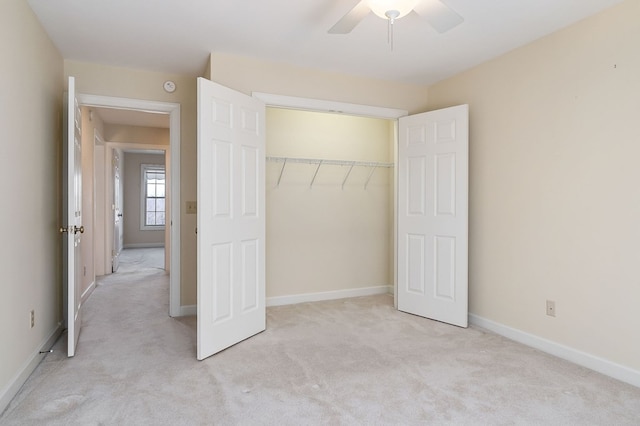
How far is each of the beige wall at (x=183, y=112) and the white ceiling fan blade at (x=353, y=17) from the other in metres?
2.10

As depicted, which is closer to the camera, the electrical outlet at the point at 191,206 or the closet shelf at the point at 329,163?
the electrical outlet at the point at 191,206

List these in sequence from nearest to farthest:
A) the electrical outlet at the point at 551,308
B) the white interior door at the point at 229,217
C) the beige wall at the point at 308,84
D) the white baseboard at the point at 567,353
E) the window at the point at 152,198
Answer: the white baseboard at the point at 567,353, the white interior door at the point at 229,217, the electrical outlet at the point at 551,308, the beige wall at the point at 308,84, the window at the point at 152,198

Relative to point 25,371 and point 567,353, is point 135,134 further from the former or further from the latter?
point 567,353

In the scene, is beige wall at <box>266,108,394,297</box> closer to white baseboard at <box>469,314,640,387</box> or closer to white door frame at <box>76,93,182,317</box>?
white door frame at <box>76,93,182,317</box>

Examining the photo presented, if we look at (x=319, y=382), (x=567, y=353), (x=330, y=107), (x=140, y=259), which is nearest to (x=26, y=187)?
(x=319, y=382)

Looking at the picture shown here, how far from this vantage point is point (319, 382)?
7.79ft

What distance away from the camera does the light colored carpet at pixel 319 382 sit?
78.6 inches

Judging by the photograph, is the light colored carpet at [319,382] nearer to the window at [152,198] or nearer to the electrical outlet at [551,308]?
the electrical outlet at [551,308]

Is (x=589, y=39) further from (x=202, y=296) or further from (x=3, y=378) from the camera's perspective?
(x=3, y=378)

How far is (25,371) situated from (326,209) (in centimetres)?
307

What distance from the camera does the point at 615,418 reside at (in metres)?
2.00

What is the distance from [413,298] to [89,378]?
9.29 feet

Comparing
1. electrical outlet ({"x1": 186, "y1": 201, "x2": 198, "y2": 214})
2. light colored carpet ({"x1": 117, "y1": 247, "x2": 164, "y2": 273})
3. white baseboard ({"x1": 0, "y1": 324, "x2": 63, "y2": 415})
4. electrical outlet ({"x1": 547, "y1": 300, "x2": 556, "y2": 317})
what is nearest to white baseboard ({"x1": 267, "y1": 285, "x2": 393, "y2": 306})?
electrical outlet ({"x1": 186, "y1": 201, "x2": 198, "y2": 214})

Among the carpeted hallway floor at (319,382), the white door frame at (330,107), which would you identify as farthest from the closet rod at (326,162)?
the carpeted hallway floor at (319,382)
